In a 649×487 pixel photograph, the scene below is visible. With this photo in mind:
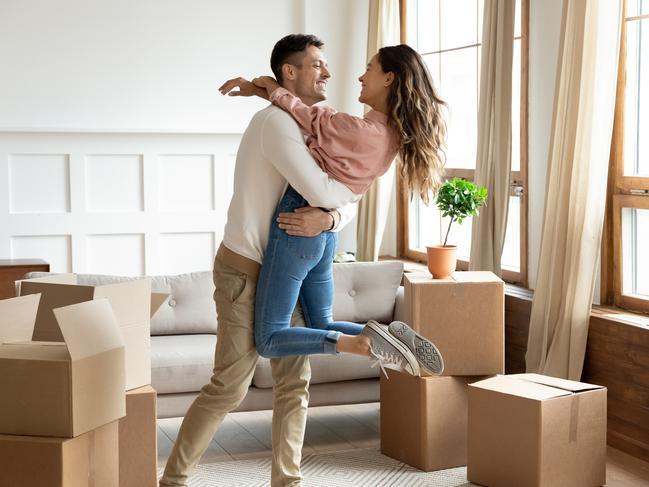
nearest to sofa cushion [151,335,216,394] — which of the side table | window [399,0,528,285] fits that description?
window [399,0,528,285]

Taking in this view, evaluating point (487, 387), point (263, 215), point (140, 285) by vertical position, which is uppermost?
point (263, 215)

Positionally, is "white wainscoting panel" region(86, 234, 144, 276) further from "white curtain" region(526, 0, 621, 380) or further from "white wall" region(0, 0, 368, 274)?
"white curtain" region(526, 0, 621, 380)

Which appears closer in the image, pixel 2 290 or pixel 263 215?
pixel 263 215

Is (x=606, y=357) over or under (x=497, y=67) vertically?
under

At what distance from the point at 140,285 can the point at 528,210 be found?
242cm

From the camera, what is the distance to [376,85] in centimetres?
276

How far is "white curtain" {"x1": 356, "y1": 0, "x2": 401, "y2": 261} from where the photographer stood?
600 cm

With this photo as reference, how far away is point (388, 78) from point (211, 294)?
1.85 meters

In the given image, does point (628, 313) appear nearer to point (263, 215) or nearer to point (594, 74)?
point (594, 74)

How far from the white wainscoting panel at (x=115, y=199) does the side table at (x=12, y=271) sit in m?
0.46

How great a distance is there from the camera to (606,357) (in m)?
3.76

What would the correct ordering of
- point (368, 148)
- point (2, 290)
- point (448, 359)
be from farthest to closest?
point (2, 290)
point (448, 359)
point (368, 148)

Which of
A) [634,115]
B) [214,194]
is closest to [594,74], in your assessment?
[634,115]

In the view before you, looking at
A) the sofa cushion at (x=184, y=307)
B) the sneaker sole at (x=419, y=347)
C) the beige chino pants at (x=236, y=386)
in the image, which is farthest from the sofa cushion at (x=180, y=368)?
the sneaker sole at (x=419, y=347)
